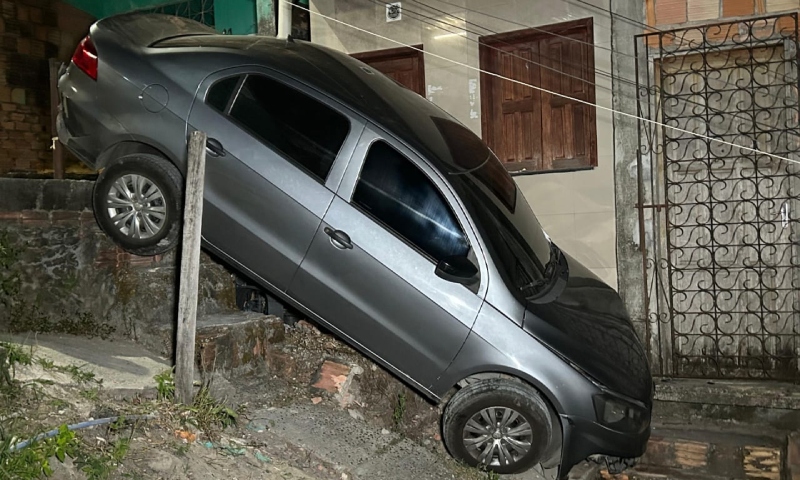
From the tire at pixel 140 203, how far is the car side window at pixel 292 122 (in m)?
0.73

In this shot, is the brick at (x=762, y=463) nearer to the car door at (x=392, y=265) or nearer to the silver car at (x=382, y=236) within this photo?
the silver car at (x=382, y=236)

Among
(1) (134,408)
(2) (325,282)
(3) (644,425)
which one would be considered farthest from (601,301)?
(1) (134,408)

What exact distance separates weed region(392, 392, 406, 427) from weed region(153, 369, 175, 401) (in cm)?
183

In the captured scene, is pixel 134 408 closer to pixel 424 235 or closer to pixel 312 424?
pixel 312 424

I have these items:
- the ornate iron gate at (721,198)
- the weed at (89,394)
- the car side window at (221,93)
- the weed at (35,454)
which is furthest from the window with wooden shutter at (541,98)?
the weed at (35,454)

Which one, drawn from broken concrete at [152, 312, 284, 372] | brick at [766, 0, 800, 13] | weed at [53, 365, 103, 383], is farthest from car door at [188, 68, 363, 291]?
brick at [766, 0, 800, 13]

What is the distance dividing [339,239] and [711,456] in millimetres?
4186

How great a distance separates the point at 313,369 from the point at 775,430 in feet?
14.4

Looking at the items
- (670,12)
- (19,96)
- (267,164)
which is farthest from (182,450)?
(19,96)

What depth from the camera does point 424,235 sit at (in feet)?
15.0

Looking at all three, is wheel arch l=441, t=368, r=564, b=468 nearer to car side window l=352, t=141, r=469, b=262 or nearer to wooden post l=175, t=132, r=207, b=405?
car side window l=352, t=141, r=469, b=262

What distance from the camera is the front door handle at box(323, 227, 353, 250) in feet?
14.8

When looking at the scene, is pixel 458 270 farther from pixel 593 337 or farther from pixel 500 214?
pixel 593 337

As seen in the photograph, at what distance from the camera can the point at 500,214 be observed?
4871mm
